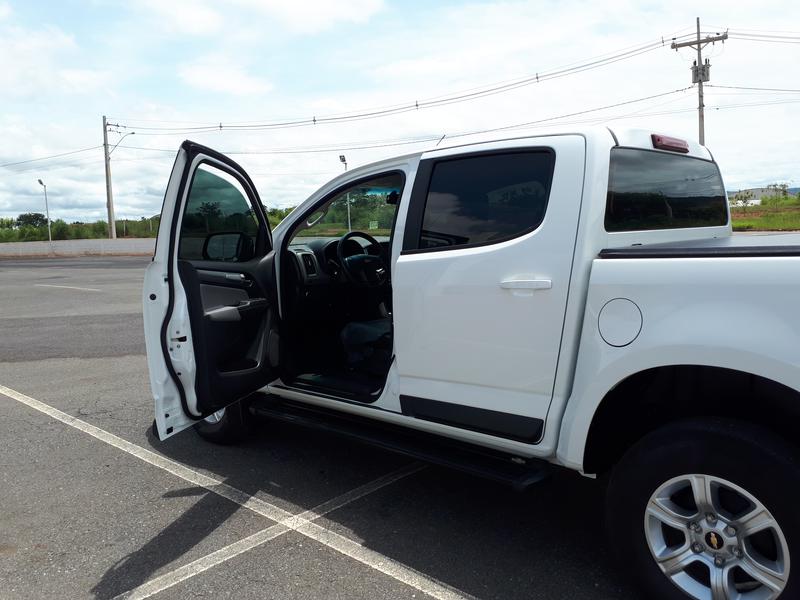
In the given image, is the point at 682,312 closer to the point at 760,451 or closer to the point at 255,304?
the point at 760,451

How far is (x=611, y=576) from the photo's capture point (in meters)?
2.86

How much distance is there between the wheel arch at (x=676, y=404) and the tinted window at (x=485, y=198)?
0.86 metres

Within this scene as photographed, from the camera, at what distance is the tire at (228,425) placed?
450cm

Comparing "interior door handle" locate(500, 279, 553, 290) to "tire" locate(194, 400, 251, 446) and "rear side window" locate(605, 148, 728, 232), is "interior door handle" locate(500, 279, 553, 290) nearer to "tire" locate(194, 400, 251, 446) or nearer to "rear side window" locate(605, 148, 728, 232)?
"rear side window" locate(605, 148, 728, 232)

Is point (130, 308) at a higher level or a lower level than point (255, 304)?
lower

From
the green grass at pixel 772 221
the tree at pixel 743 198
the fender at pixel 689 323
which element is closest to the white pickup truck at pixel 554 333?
the fender at pixel 689 323

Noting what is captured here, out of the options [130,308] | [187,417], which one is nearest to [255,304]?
[187,417]

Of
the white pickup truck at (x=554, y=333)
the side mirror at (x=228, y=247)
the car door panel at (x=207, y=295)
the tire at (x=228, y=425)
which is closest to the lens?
the white pickup truck at (x=554, y=333)

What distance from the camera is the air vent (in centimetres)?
455

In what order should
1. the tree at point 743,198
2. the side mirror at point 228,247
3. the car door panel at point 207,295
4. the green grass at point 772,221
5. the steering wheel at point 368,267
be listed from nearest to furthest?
the car door panel at point 207,295
the side mirror at point 228,247
the steering wheel at point 368,267
the green grass at point 772,221
the tree at point 743,198

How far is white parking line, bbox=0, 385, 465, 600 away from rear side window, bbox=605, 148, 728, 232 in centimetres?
181

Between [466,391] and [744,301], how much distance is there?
4.39ft

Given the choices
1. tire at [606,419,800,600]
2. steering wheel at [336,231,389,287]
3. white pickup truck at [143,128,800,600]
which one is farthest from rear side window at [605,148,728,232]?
steering wheel at [336,231,389,287]

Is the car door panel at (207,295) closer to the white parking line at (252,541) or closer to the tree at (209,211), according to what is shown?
the tree at (209,211)
